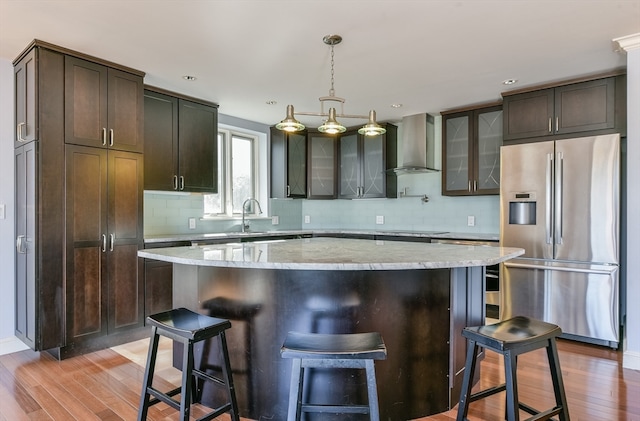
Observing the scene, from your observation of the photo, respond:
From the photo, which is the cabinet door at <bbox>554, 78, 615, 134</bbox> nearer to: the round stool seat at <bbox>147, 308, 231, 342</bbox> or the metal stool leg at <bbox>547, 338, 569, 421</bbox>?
the metal stool leg at <bbox>547, 338, 569, 421</bbox>

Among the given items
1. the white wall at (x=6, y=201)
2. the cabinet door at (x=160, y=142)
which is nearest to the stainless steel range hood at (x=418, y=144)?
the cabinet door at (x=160, y=142)

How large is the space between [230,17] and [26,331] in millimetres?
2811

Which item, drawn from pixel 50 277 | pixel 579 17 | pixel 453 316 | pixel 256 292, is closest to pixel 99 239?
pixel 50 277

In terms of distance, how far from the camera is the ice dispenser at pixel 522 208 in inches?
143

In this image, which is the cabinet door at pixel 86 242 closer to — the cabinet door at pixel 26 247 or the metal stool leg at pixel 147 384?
the cabinet door at pixel 26 247

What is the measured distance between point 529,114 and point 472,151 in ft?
2.42

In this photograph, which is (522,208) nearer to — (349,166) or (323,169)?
(349,166)

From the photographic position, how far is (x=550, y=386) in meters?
2.50

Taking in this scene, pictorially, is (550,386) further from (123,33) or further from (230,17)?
(123,33)

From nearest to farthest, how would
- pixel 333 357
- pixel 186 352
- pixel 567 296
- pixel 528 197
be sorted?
pixel 333 357
pixel 186 352
pixel 567 296
pixel 528 197

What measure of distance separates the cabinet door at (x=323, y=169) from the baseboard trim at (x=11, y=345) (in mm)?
3594

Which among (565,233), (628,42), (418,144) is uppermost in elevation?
(628,42)

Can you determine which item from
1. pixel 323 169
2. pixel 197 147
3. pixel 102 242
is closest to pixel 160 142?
pixel 197 147

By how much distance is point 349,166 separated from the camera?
5.46 m
